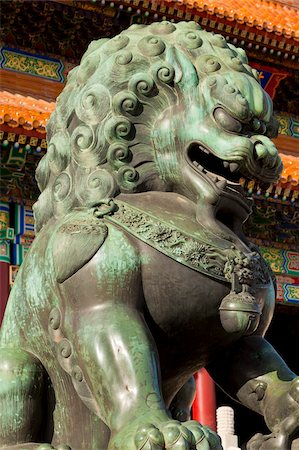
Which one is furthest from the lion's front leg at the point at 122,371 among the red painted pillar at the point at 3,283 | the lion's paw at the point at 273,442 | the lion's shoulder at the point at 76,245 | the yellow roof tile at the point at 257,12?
the yellow roof tile at the point at 257,12

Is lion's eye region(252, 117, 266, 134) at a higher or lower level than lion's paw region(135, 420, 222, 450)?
higher

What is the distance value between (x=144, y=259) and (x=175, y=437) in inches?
16.3

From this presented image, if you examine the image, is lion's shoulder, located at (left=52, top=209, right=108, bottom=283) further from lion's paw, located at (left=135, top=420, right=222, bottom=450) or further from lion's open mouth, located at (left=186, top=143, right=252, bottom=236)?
lion's paw, located at (left=135, top=420, right=222, bottom=450)

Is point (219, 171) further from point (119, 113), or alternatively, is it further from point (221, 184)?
point (119, 113)

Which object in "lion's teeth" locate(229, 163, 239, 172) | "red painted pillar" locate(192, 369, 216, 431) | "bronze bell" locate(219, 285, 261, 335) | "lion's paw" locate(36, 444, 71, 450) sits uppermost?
"lion's teeth" locate(229, 163, 239, 172)

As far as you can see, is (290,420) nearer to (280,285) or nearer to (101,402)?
(101,402)

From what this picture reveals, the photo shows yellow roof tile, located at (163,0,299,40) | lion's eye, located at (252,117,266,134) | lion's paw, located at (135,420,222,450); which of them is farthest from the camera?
yellow roof tile, located at (163,0,299,40)

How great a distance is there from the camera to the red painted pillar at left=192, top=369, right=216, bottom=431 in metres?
10.9

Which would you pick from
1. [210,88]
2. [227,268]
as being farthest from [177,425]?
[210,88]

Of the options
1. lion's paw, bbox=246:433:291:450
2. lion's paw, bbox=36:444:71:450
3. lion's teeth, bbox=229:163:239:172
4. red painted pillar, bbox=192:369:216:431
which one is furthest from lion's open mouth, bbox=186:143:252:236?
red painted pillar, bbox=192:369:216:431

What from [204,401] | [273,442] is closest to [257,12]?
[204,401]

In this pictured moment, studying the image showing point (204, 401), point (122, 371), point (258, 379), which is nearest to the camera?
point (122, 371)

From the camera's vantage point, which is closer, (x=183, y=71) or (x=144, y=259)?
(x=144, y=259)

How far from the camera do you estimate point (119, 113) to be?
2486mm
